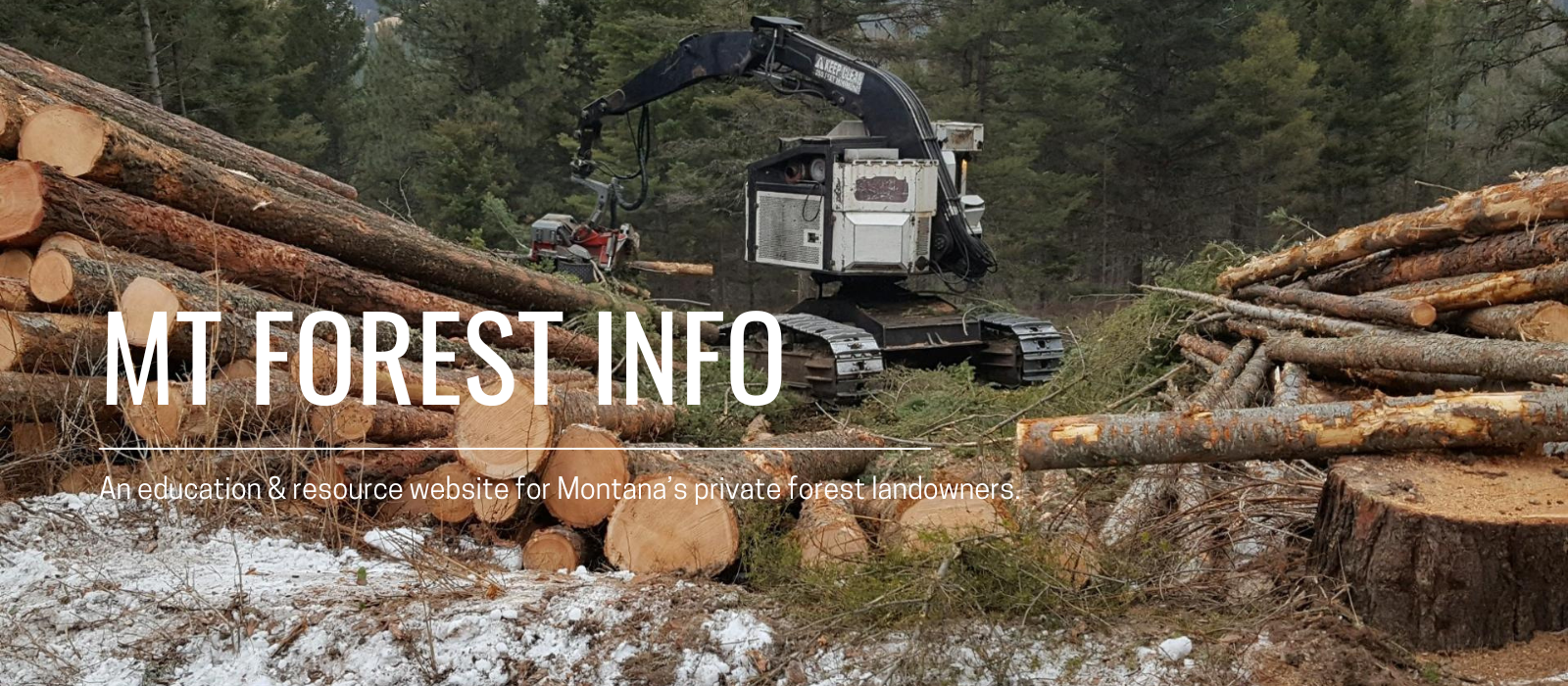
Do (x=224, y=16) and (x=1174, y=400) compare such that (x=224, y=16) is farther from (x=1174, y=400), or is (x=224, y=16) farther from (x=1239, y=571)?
(x=1239, y=571)

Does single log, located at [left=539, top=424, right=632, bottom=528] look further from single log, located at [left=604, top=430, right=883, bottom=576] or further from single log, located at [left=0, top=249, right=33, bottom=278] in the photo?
single log, located at [left=0, top=249, right=33, bottom=278]

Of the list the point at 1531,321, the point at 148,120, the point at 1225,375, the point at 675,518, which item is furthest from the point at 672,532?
the point at 148,120

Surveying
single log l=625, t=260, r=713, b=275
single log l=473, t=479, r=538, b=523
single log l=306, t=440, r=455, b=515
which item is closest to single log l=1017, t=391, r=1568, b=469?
single log l=473, t=479, r=538, b=523

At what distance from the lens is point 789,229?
1127cm

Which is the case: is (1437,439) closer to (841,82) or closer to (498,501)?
(498,501)

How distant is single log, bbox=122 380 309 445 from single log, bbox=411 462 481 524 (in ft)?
2.26

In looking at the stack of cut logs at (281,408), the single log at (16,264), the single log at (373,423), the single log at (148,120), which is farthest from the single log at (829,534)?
the single log at (148,120)

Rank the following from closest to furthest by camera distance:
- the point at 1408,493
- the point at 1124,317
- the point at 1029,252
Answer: the point at 1408,493 → the point at 1124,317 → the point at 1029,252

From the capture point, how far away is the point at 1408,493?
389cm

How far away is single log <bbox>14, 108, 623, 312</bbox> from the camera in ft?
21.3

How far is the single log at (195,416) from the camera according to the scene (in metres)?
5.82

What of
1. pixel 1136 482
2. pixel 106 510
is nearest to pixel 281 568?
pixel 106 510

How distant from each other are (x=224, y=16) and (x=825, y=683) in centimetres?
2172

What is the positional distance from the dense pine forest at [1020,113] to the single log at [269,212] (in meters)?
10.8
